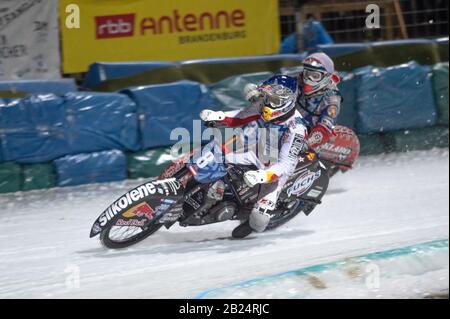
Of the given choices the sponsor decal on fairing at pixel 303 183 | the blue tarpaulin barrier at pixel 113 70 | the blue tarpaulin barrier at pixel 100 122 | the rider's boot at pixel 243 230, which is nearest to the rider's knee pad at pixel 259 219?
the rider's boot at pixel 243 230

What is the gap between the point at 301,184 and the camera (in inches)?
288

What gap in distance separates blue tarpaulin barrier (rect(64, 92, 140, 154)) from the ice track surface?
1.44 feet

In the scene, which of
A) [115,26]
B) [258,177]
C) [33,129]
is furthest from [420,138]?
[258,177]

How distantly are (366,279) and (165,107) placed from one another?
14.7ft

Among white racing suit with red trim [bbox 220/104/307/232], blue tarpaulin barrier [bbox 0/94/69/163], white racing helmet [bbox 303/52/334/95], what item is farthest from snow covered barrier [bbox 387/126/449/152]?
white racing suit with red trim [bbox 220/104/307/232]

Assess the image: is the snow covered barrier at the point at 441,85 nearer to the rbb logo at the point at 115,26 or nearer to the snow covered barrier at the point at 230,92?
the snow covered barrier at the point at 230,92

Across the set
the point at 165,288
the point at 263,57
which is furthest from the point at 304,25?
the point at 165,288

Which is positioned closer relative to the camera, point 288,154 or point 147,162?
point 288,154

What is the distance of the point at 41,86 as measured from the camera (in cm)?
927

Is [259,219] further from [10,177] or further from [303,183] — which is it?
[10,177]

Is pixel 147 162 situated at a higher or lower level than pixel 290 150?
lower

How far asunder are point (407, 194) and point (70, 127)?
11.5 feet

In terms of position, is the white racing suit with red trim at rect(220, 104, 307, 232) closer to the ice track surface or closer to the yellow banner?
the ice track surface

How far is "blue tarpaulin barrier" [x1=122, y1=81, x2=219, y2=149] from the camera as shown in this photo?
9.69 meters
